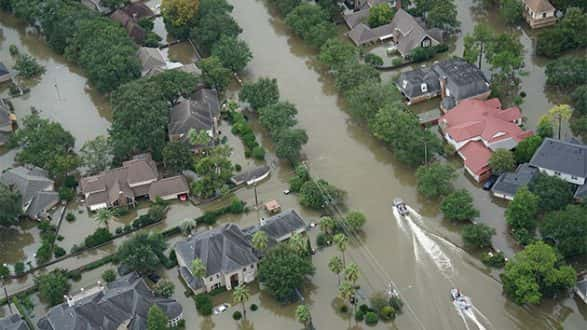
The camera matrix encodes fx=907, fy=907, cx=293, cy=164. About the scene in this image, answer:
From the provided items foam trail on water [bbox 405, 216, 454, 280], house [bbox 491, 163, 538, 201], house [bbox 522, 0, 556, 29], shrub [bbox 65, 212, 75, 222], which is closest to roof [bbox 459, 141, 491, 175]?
house [bbox 491, 163, 538, 201]

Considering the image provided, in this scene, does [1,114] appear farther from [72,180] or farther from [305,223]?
[305,223]

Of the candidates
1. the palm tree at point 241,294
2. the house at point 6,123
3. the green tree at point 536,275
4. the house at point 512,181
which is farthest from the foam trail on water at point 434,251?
the house at point 6,123

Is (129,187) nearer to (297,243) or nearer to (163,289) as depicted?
(163,289)

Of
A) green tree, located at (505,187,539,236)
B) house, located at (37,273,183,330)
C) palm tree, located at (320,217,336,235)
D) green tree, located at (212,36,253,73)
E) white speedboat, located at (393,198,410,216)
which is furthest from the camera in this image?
green tree, located at (212,36,253,73)

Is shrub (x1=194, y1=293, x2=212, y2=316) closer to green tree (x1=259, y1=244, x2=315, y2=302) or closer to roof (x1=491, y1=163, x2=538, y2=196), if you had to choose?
green tree (x1=259, y1=244, x2=315, y2=302)

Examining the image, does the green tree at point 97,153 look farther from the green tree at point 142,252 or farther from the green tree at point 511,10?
the green tree at point 511,10

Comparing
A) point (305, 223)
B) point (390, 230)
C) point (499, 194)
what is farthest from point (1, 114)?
point (499, 194)

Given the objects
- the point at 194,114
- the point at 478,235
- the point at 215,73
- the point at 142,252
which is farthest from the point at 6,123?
the point at 478,235

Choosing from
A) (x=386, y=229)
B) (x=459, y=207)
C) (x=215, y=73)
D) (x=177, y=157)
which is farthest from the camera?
(x=215, y=73)
